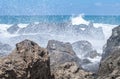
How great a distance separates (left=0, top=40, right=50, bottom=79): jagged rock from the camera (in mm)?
7137

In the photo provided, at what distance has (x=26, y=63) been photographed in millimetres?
7320

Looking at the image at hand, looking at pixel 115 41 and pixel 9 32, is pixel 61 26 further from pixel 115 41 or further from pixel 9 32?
pixel 115 41

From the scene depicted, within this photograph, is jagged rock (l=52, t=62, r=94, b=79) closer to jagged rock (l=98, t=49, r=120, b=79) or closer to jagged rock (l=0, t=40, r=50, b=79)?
jagged rock (l=98, t=49, r=120, b=79)

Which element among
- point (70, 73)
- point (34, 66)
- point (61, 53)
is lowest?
point (70, 73)

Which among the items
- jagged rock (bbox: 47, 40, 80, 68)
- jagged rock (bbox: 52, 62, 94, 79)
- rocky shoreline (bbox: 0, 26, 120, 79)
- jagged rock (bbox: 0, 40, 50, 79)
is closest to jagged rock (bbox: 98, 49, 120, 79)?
rocky shoreline (bbox: 0, 26, 120, 79)

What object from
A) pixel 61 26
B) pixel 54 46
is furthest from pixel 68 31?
pixel 54 46

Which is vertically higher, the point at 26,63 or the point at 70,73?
the point at 26,63

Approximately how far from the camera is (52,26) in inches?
2416

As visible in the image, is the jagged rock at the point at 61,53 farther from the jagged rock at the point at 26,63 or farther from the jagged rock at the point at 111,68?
the jagged rock at the point at 26,63

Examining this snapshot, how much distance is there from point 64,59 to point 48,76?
10651 millimetres

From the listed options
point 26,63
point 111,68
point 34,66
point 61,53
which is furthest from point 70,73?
point 61,53

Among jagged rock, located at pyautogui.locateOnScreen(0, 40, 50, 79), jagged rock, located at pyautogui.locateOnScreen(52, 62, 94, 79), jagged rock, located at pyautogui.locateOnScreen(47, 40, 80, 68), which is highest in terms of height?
jagged rock, located at pyautogui.locateOnScreen(47, 40, 80, 68)

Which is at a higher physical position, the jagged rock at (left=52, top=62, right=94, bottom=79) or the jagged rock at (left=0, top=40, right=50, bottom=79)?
the jagged rock at (left=0, top=40, right=50, bottom=79)

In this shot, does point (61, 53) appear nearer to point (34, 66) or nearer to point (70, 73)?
point (70, 73)
